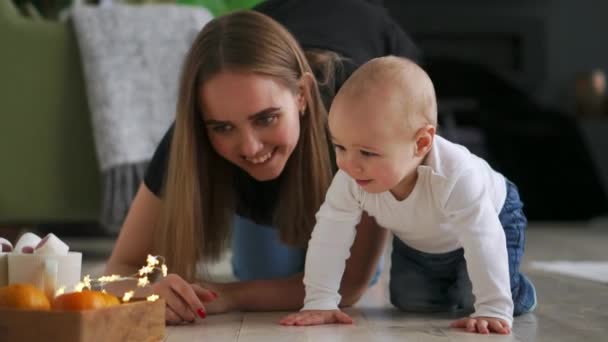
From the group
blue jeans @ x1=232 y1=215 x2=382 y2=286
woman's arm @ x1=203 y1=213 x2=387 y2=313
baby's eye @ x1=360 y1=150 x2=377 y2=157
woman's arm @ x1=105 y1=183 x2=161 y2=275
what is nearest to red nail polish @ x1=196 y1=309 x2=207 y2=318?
woman's arm @ x1=203 y1=213 x2=387 y2=313

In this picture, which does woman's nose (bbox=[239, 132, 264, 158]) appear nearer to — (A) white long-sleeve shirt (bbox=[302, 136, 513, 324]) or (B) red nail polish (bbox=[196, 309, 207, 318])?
(A) white long-sleeve shirt (bbox=[302, 136, 513, 324])

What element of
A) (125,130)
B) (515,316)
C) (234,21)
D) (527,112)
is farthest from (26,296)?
(527,112)

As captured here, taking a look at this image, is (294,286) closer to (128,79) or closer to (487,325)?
(487,325)

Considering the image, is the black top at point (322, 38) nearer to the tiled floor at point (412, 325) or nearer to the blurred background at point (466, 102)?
the tiled floor at point (412, 325)

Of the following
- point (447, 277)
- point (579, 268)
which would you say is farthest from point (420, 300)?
point (579, 268)

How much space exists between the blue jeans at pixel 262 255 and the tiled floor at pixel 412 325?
0.21 m

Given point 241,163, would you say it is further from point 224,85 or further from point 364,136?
point 364,136

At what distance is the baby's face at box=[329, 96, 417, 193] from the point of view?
4.96 ft

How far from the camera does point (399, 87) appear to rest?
1.52 meters

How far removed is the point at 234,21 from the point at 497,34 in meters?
4.27

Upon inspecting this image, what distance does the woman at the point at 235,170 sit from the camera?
5.57ft

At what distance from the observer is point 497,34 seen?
19.1ft

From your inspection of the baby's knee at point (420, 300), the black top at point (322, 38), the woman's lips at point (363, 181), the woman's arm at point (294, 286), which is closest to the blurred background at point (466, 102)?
the black top at point (322, 38)

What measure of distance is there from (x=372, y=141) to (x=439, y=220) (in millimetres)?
212
